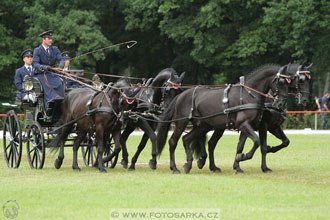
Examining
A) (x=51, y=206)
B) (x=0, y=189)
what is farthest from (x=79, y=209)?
(x=0, y=189)

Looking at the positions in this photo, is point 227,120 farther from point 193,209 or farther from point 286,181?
point 193,209

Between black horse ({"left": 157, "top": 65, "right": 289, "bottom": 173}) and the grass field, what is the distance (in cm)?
79

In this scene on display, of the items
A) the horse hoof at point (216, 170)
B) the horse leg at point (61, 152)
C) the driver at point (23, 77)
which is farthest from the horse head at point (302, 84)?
the driver at point (23, 77)

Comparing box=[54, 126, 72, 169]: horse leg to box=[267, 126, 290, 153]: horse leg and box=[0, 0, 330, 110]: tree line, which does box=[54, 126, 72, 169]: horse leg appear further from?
box=[0, 0, 330, 110]: tree line

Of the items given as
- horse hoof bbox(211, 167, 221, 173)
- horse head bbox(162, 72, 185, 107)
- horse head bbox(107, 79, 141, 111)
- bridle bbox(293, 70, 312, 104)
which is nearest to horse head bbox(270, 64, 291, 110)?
bridle bbox(293, 70, 312, 104)

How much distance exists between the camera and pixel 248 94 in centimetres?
1325

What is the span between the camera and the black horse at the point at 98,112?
13.7 metres

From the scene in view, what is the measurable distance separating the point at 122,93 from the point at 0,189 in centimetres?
372

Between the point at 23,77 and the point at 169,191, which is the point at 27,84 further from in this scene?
the point at 169,191

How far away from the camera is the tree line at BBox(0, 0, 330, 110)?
3256 centimetres

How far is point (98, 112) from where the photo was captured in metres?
13.8

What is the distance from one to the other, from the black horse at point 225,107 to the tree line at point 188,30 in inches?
733

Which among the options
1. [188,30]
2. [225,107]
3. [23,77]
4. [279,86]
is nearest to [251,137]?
[225,107]

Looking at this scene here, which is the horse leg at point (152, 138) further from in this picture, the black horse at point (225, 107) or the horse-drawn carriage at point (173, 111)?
the black horse at point (225, 107)
